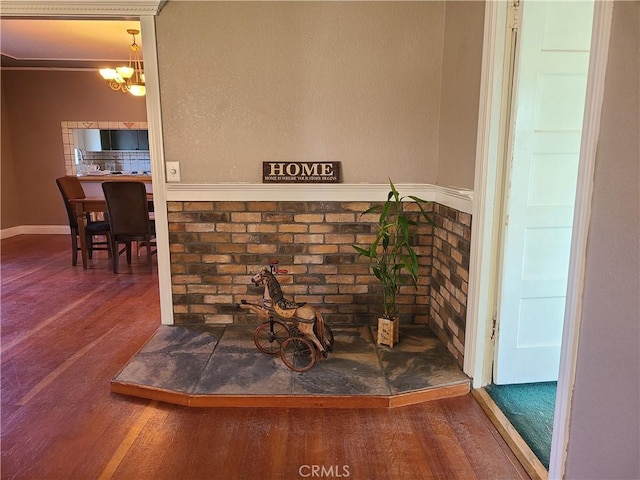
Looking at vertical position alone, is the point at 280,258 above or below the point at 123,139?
below

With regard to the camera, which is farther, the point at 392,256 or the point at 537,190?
the point at 392,256

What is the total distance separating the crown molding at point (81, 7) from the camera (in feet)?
8.76

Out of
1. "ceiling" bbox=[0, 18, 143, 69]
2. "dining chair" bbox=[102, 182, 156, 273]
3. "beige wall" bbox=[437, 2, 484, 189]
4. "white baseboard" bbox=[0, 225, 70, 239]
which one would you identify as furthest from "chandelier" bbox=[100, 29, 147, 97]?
"beige wall" bbox=[437, 2, 484, 189]

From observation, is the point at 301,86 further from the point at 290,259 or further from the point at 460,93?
the point at 290,259

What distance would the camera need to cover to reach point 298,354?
8.50 feet

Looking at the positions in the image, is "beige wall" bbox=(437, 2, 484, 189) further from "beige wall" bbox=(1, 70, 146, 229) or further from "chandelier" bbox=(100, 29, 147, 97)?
"beige wall" bbox=(1, 70, 146, 229)

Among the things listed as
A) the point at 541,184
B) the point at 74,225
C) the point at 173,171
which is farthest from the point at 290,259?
the point at 74,225

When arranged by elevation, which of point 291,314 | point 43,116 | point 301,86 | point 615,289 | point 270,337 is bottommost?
point 270,337

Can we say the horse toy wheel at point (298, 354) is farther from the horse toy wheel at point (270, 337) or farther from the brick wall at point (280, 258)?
the brick wall at point (280, 258)

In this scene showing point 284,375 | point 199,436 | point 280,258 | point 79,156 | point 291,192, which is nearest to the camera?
point 199,436

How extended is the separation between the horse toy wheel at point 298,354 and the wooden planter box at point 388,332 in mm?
473

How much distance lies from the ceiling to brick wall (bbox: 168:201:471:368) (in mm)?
2386

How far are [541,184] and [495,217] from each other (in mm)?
272

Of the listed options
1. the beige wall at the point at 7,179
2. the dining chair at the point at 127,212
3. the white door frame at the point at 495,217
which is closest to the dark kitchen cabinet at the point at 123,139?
the beige wall at the point at 7,179
